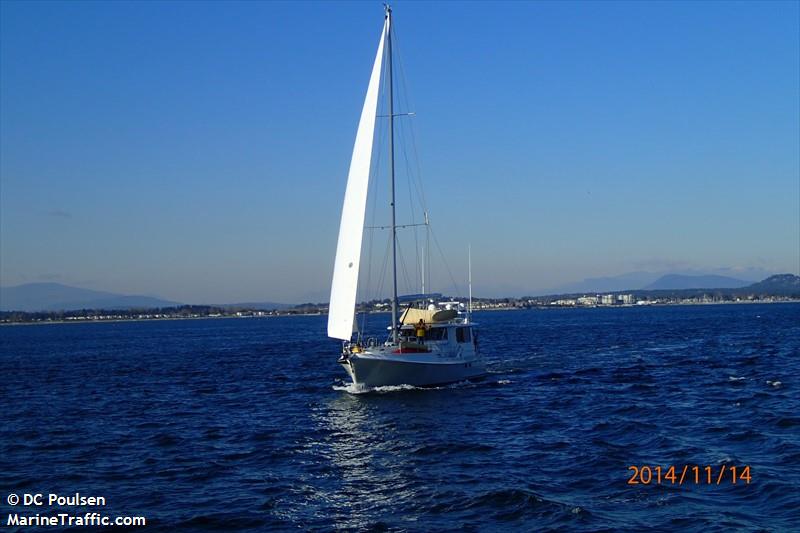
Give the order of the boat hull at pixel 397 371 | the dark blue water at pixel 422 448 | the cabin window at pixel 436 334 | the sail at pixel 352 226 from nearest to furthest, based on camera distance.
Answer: the dark blue water at pixel 422 448 < the boat hull at pixel 397 371 < the sail at pixel 352 226 < the cabin window at pixel 436 334

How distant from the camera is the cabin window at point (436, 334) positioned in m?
41.0

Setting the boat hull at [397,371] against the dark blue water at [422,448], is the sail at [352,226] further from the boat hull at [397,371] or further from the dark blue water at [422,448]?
the dark blue water at [422,448]

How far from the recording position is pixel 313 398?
38.3m

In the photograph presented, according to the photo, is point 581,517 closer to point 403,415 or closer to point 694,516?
point 694,516

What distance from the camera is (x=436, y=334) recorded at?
135 feet

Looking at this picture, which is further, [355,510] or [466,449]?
[466,449]

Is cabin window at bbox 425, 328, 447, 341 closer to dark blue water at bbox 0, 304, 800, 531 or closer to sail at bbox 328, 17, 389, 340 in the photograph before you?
dark blue water at bbox 0, 304, 800, 531

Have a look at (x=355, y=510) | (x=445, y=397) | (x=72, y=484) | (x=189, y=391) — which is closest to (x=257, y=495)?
(x=355, y=510)

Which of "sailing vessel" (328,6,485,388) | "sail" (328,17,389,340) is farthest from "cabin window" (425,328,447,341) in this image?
"sail" (328,17,389,340)

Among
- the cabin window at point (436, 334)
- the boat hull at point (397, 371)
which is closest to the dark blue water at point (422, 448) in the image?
the boat hull at point (397, 371)

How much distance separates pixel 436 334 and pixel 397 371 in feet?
15.7

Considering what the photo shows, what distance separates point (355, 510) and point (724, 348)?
2069 inches

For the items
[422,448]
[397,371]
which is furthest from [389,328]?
[422,448]

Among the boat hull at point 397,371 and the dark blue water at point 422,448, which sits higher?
the boat hull at point 397,371
